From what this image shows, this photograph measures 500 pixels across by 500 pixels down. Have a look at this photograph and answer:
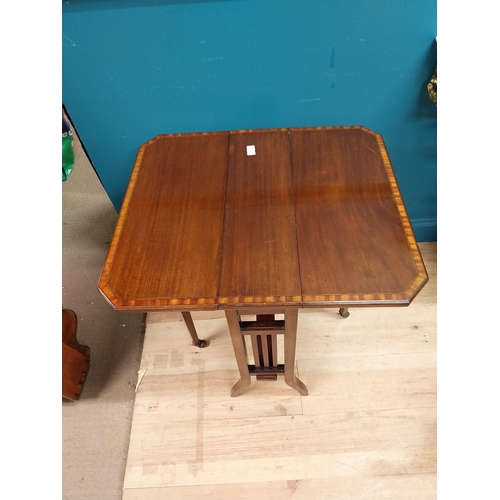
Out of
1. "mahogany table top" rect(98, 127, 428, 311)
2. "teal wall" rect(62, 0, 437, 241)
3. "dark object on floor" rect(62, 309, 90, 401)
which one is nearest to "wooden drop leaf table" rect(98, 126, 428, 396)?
"mahogany table top" rect(98, 127, 428, 311)

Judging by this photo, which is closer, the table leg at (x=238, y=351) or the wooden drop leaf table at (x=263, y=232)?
the wooden drop leaf table at (x=263, y=232)

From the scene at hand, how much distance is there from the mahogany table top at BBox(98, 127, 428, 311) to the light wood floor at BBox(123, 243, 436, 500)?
741 mm

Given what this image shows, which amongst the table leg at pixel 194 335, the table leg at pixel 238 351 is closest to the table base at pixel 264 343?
the table leg at pixel 238 351

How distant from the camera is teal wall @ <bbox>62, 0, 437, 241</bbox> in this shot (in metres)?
1.24

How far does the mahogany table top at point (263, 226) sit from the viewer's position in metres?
0.97

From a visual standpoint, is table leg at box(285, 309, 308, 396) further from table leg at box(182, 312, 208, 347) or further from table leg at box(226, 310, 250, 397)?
table leg at box(182, 312, 208, 347)

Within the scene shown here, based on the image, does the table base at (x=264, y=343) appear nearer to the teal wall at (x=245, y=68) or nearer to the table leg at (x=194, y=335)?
the table leg at (x=194, y=335)

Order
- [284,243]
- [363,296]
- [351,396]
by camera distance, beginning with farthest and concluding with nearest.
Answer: [351,396] < [284,243] < [363,296]

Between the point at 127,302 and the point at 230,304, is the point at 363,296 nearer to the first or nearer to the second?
the point at 230,304

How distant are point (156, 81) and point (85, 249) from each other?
3.60 feet

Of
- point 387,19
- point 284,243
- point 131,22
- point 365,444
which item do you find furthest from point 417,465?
point 131,22

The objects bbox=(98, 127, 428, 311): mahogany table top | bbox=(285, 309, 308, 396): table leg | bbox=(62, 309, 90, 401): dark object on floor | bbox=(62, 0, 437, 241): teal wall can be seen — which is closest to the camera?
bbox=(98, 127, 428, 311): mahogany table top

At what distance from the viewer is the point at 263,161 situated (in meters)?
1.30

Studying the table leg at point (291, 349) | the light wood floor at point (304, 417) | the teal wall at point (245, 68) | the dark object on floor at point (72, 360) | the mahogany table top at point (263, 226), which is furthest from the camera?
the dark object on floor at point (72, 360)
